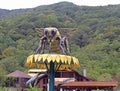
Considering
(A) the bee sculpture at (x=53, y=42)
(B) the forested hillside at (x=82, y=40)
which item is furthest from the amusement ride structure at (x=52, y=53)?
(B) the forested hillside at (x=82, y=40)

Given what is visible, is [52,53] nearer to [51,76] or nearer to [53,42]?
[53,42]

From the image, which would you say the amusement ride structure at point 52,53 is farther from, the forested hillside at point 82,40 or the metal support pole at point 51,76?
the forested hillside at point 82,40

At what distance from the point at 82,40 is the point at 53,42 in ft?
230

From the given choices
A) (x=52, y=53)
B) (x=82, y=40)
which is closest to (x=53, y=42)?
(x=52, y=53)

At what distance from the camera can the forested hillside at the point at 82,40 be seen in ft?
179

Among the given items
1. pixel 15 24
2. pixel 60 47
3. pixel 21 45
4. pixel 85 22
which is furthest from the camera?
pixel 85 22

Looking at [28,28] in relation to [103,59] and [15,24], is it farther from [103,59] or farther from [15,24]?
[103,59]

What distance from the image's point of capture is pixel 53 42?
383 inches

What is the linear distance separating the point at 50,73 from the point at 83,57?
50229 mm

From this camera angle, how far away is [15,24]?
92.0 metres

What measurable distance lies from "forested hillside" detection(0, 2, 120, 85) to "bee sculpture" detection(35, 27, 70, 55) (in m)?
25.7

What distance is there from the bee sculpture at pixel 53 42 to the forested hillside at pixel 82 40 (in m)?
25.7

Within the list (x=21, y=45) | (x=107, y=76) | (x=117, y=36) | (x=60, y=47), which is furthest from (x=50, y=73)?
(x=117, y=36)

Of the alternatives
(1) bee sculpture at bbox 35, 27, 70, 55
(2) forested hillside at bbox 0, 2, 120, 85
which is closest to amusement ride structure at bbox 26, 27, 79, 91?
(1) bee sculpture at bbox 35, 27, 70, 55
